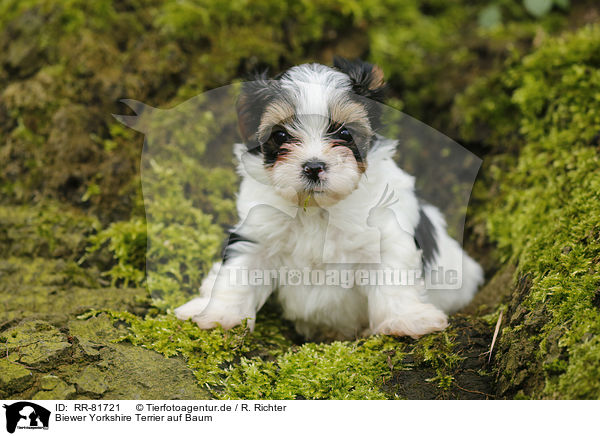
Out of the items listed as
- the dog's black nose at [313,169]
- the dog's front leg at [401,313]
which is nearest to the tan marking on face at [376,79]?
the dog's black nose at [313,169]

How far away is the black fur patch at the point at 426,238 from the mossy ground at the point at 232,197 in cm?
52

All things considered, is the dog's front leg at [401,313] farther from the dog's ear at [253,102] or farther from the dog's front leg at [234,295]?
the dog's ear at [253,102]

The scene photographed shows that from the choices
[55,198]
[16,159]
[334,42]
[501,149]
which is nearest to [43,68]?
[16,159]

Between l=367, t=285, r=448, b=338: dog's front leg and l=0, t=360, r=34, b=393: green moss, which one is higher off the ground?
l=367, t=285, r=448, b=338: dog's front leg

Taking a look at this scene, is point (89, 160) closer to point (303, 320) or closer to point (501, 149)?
point (303, 320)

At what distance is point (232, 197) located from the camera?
567 cm

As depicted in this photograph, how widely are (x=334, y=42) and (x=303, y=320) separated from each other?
3.93 m

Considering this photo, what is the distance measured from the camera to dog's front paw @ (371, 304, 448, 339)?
3.66 m

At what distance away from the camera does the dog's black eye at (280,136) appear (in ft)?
11.7

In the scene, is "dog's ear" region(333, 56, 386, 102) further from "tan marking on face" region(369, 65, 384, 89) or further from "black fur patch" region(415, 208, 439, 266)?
"black fur patch" region(415, 208, 439, 266)

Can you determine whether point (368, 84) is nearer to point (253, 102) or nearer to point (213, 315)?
point (253, 102)

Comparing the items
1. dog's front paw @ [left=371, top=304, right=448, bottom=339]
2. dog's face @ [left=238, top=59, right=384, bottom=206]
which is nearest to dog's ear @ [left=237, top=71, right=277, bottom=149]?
dog's face @ [left=238, top=59, right=384, bottom=206]
